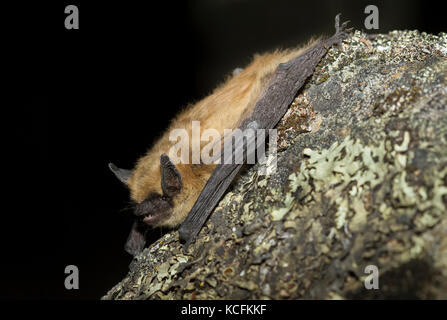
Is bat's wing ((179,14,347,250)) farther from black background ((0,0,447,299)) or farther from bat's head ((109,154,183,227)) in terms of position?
black background ((0,0,447,299))

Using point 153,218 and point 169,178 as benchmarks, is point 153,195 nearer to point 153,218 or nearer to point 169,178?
point 153,218

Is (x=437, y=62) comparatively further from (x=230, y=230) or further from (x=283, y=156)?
(x=230, y=230)

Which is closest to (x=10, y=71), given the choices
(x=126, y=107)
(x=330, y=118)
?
(x=126, y=107)

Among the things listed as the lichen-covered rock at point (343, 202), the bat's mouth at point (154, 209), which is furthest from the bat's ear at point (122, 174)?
the lichen-covered rock at point (343, 202)

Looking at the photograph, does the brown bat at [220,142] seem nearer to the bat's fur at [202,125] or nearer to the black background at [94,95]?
the bat's fur at [202,125]

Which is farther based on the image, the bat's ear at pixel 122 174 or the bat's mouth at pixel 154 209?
the bat's ear at pixel 122 174
